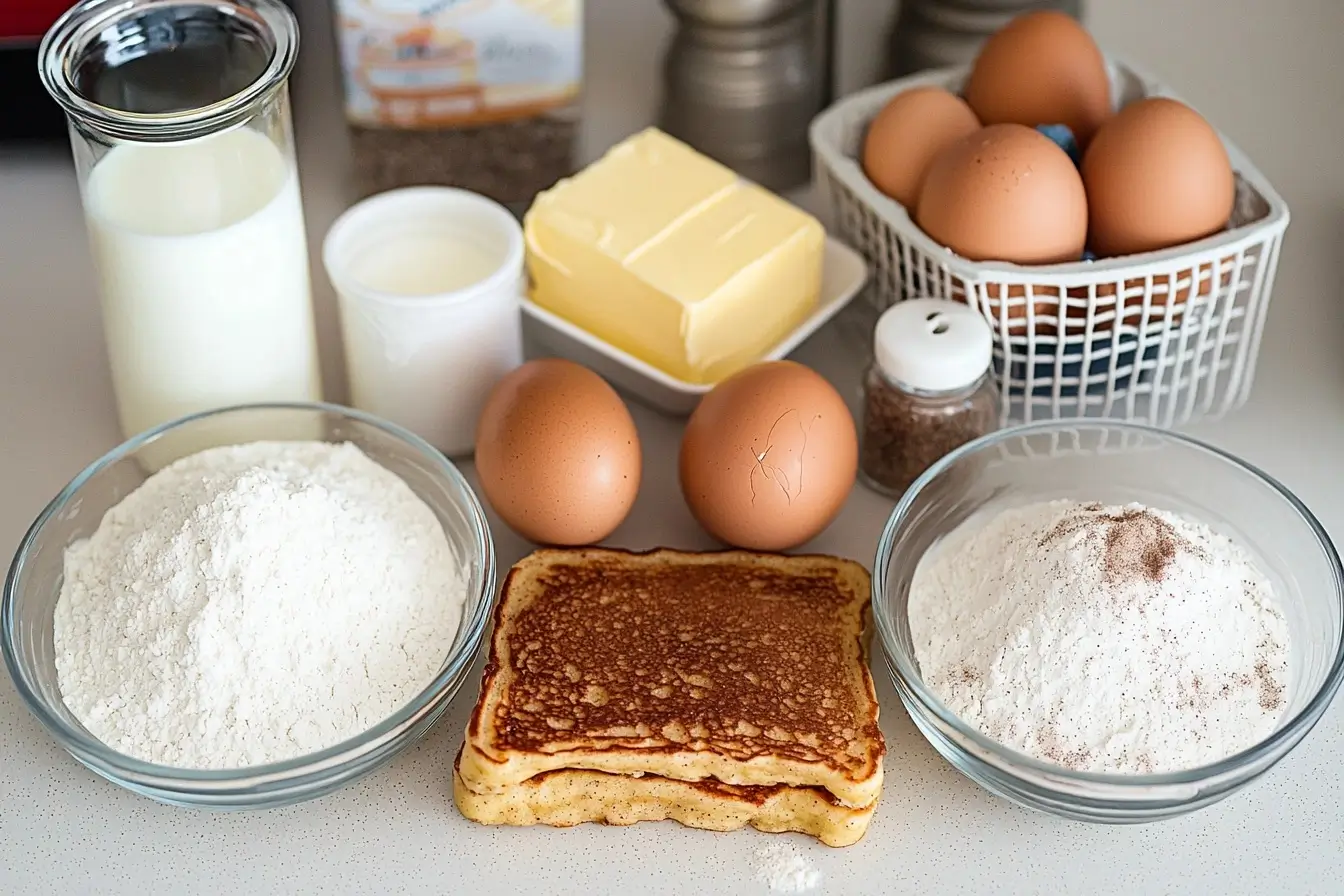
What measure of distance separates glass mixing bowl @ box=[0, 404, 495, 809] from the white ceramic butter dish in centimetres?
17

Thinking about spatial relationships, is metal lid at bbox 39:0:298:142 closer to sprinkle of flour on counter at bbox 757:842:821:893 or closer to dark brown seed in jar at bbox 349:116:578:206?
dark brown seed in jar at bbox 349:116:578:206

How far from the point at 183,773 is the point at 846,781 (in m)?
0.41

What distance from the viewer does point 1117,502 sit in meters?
1.19

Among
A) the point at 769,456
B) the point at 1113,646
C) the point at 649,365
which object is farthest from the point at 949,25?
the point at 1113,646

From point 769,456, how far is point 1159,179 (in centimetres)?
37

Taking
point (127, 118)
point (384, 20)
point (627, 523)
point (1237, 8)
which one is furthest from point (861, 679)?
point (1237, 8)

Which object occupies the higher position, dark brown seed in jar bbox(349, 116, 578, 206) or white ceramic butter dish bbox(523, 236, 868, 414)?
dark brown seed in jar bbox(349, 116, 578, 206)

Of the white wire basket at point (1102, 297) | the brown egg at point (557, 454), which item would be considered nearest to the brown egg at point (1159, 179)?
the white wire basket at point (1102, 297)

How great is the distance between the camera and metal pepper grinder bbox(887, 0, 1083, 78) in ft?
4.78

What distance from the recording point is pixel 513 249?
1204 mm

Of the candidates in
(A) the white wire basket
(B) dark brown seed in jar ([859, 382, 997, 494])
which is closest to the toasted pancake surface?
(B) dark brown seed in jar ([859, 382, 997, 494])

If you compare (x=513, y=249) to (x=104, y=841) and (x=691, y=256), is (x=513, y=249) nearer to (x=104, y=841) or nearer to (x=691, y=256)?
(x=691, y=256)

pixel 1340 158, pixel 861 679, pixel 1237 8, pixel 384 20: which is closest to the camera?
pixel 861 679

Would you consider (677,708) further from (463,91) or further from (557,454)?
(463,91)
